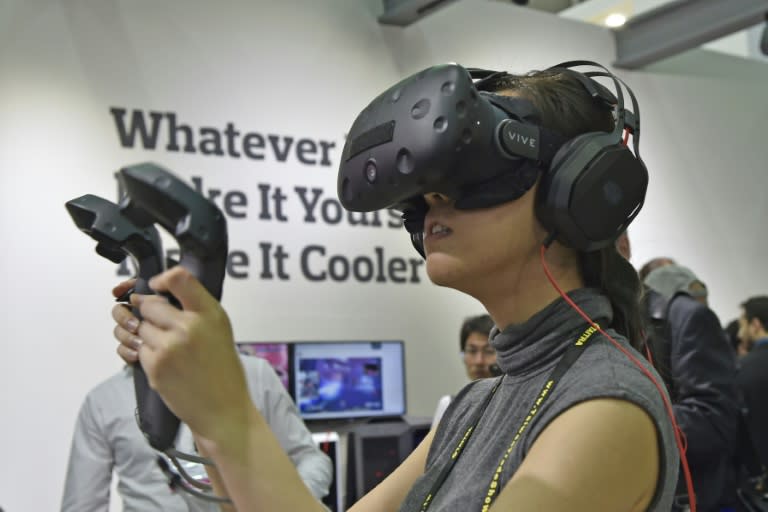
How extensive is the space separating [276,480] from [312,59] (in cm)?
509

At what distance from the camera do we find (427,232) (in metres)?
1.11

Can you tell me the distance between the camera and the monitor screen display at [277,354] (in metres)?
4.95

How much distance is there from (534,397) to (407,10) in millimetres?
4981

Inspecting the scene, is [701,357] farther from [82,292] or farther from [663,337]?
[82,292]

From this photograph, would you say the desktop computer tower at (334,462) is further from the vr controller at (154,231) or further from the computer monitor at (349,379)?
the vr controller at (154,231)

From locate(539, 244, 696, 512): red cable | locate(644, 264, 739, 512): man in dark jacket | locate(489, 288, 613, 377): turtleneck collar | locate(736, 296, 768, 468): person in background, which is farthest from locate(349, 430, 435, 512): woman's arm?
locate(736, 296, 768, 468): person in background

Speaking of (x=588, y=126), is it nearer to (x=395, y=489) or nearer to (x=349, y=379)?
(x=395, y=489)

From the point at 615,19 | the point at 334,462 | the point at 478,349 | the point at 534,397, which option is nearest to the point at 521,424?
the point at 534,397

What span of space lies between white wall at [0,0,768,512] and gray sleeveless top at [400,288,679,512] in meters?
3.82

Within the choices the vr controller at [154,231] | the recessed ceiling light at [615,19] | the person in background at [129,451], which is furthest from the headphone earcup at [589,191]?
the recessed ceiling light at [615,19]

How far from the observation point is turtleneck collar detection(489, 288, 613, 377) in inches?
42.5

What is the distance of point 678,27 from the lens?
22.0 feet

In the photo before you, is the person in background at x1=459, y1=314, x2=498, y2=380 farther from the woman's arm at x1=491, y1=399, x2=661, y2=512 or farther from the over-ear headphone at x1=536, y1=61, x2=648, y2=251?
the woman's arm at x1=491, y1=399, x2=661, y2=512

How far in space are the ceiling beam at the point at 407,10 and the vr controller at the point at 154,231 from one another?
16.4 feet
